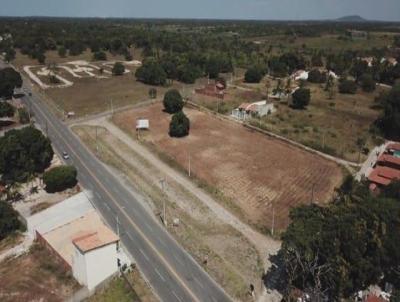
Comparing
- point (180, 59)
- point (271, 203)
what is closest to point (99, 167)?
point (271, 203)

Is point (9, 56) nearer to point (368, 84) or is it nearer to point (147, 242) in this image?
point (368, 84)

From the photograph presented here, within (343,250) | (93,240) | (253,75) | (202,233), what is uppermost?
(343,250)

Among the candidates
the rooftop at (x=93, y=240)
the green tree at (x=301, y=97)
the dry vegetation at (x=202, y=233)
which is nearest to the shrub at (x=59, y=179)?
the dry vegetation at (x=202, y=233)

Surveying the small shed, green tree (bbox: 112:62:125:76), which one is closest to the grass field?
the small shed

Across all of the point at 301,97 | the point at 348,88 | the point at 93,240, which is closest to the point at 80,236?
the point at 93,240

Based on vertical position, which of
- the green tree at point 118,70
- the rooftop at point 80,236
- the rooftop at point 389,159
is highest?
the rooftop at point 80,236

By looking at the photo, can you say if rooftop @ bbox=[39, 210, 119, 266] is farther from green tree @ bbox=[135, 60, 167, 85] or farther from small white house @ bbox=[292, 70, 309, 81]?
small white house @ bbox=[292, 70, 309, 81]

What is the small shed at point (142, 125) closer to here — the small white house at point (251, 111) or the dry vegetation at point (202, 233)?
the dry vegetation at point (202, 233)
